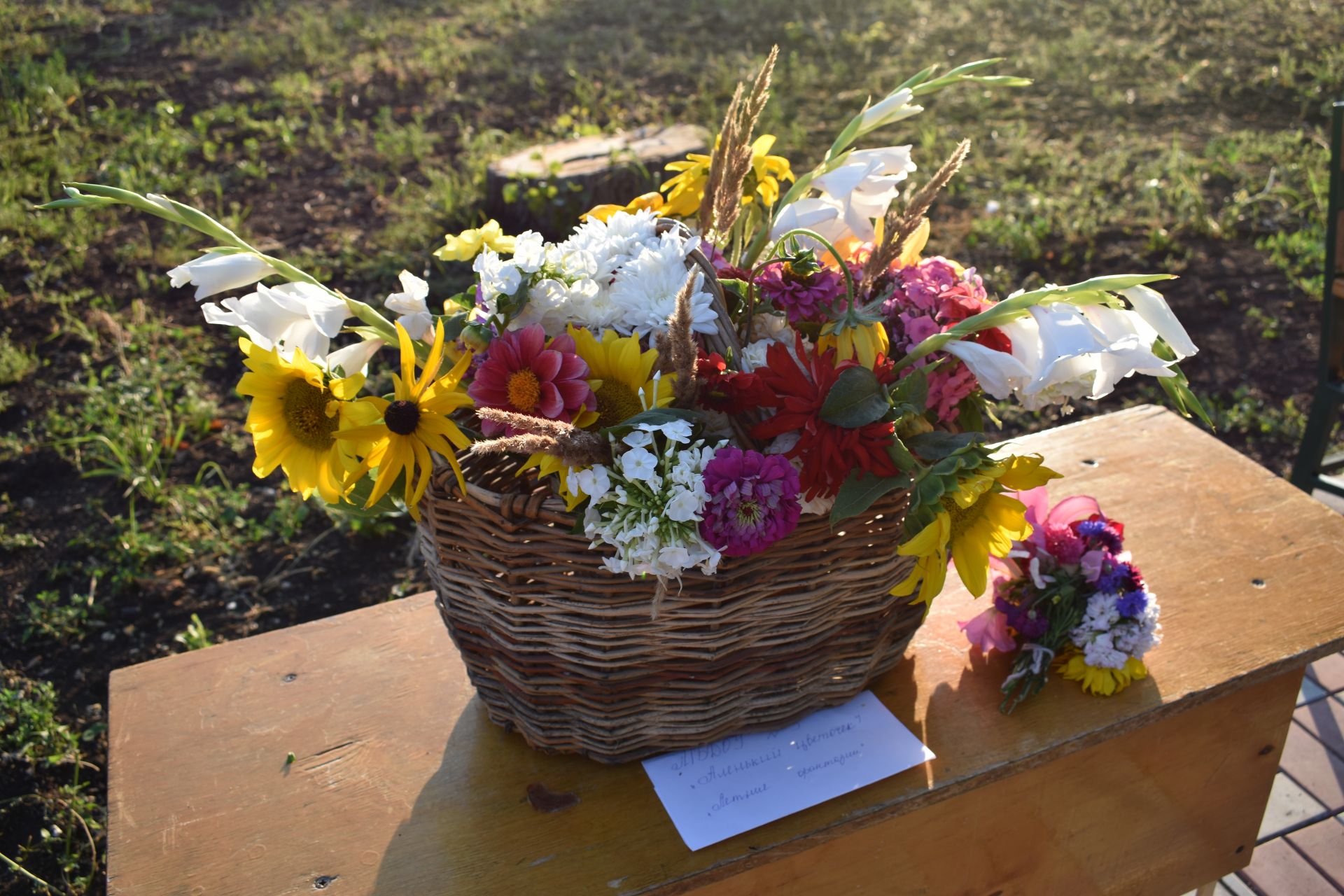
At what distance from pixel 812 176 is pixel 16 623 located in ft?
6.48

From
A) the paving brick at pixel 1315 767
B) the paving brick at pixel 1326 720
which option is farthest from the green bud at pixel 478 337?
the paving brick at pixel 1326 720

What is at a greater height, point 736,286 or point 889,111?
point 889,111

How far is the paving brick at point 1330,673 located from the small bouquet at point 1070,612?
1136 mm

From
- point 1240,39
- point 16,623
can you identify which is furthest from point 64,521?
point 1240,39

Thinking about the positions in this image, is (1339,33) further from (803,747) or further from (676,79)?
(803,747)

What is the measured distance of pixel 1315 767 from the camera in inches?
78.9

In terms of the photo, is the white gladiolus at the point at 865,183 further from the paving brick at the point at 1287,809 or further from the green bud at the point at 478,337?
the paving brick at the point at 1287,809

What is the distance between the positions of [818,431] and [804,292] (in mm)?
182

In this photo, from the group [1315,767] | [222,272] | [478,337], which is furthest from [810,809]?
[1315,767]

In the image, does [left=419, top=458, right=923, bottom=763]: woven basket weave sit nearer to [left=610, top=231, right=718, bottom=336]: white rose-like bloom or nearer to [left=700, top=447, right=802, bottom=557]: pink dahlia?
[left=700, top=447, right=802, bottom=557]: pink dahlia

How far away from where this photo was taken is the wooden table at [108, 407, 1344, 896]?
44.8 inches

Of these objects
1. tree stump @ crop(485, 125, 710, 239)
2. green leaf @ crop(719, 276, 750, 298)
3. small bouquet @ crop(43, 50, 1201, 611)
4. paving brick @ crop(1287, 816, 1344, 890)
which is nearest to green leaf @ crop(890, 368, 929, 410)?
small bouquet @ crop(43, 50, 1201, 611)

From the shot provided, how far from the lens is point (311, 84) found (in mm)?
4668

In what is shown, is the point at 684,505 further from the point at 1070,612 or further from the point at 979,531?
the point at 1070,612
